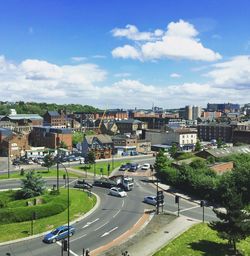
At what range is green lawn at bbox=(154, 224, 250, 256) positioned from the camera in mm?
36625

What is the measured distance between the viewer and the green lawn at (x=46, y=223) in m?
41.4

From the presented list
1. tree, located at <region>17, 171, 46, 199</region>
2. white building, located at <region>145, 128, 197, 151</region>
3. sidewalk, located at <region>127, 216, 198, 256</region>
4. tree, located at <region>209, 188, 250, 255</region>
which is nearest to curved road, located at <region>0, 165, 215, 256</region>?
sidewalk, located at <region>127, 216, 198, 256</region>

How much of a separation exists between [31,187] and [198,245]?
26943 millimetres

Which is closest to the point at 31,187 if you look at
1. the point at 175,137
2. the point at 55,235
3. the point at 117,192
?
the point at 117,192

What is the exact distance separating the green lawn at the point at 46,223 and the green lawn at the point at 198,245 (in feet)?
47.4

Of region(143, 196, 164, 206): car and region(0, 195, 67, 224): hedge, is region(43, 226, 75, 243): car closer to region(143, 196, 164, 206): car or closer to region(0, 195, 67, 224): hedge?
region(0, 195, 67, 224): hedge

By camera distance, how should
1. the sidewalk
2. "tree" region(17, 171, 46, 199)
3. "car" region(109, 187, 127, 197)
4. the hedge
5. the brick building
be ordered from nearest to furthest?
the sidewalk
the hedge
"tree" region(17, 171, 46, 199)
"car" region(109, 187, 127, 197)
the brick building

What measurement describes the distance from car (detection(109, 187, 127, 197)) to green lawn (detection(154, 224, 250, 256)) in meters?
18.2

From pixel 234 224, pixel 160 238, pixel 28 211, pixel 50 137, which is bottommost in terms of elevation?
pixel 160 238

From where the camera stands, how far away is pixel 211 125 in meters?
165

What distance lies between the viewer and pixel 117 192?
59844mm

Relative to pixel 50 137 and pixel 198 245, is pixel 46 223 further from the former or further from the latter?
pixel 50 137

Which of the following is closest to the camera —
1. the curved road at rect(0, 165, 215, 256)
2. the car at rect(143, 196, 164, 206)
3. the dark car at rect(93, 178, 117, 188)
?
the curved road at rect(0, 165, 215, 256)

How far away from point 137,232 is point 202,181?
2231 centimetres
